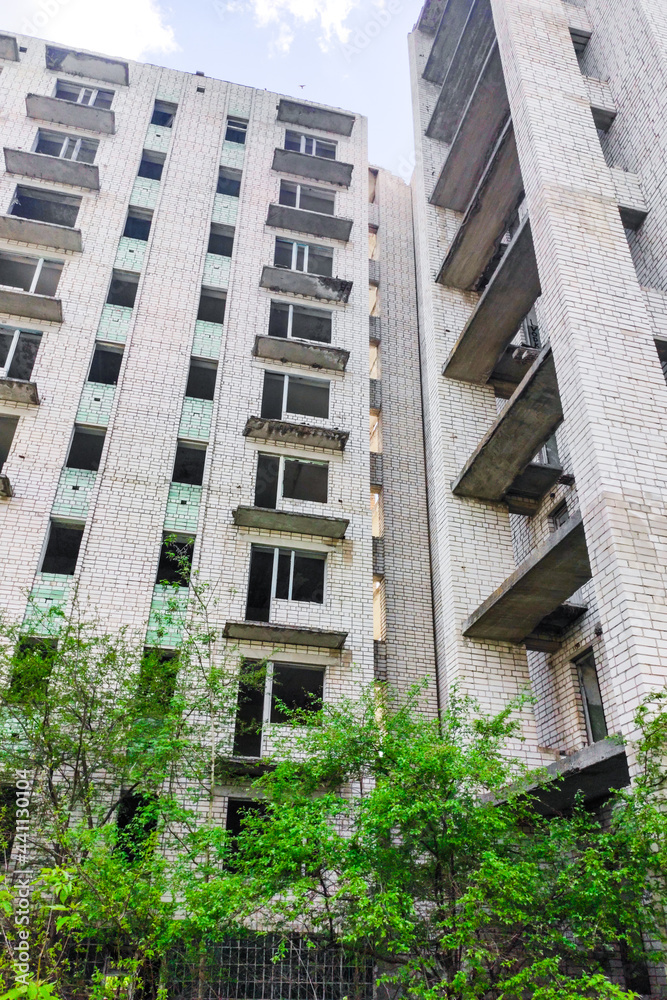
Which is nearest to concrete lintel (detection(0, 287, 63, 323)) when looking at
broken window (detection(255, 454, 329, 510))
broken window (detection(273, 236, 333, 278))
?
broken window (detection(255, 454, 329, 510))

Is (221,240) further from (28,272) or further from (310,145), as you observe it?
(310,145)

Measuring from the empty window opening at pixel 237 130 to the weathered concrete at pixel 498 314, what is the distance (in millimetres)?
12067

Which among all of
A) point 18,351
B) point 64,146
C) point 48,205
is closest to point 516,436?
point 18,351

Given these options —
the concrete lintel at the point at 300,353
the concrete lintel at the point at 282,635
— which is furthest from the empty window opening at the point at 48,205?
the concrete lintel at the point at 282,635

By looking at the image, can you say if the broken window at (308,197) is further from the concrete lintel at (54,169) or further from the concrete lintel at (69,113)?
the concrete lintel at (54,169)

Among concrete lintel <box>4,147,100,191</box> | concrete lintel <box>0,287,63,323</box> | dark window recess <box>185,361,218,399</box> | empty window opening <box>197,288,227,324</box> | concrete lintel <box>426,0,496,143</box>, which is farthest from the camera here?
concrete lintel <box>4,147,100,191</box>

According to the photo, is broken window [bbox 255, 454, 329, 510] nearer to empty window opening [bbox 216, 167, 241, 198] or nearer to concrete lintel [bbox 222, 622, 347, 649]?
concrete lintel [bbox 222, 622, 347, 649]

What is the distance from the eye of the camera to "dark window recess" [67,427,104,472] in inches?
676

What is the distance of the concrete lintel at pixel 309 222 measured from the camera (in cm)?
2219

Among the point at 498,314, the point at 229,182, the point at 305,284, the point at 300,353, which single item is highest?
→ the point at 229,182

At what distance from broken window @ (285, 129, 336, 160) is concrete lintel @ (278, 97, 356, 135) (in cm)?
48

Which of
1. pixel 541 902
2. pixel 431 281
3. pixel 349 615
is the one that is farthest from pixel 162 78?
pixel 541 902

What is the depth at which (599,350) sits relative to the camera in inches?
466

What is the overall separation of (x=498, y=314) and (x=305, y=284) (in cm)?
629
